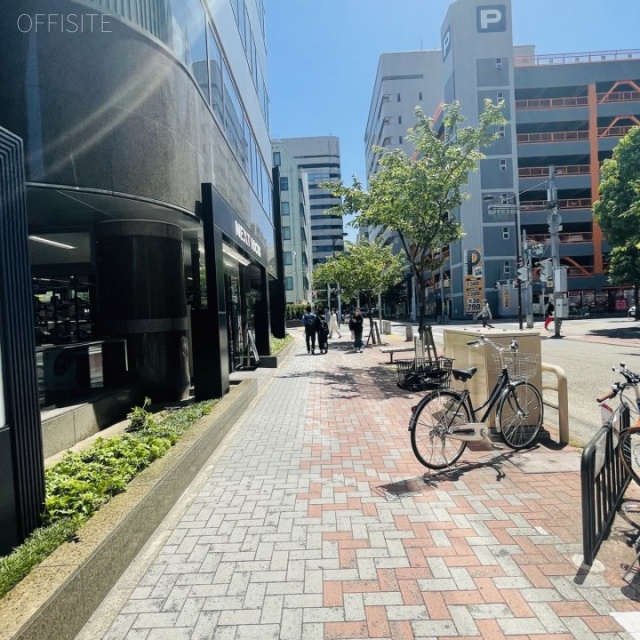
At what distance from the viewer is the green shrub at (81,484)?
278 cm

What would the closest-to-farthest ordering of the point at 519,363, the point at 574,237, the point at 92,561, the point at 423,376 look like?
the point at 92,561, the point at 519,363, the point at 423,376, the point at 574,237

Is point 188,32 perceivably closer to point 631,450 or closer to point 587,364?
point 631,450

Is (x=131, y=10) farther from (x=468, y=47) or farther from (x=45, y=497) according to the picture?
(x=468, y=47)

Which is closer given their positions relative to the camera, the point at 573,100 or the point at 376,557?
the point at 376,557

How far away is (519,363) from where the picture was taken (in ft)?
18.9

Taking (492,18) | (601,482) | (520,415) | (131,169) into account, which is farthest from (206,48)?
(492,18)

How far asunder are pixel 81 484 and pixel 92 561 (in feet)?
3.17

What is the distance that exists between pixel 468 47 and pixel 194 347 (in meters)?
52.1

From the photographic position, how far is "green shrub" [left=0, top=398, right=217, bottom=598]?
9.12ft

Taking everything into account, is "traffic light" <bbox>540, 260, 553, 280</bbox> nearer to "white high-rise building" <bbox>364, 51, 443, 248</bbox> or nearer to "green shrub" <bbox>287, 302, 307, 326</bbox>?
"green shrub" <bbox>287, 302, 307, 326</bbox>

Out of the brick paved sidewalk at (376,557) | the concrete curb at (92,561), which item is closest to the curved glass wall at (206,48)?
the concrete curb at (92,561)

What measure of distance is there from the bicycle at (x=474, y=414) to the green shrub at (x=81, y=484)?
265cm

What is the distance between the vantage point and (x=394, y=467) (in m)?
5.16

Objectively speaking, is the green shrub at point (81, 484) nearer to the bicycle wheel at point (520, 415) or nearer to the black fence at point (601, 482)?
the black fence at point (601, 482)
